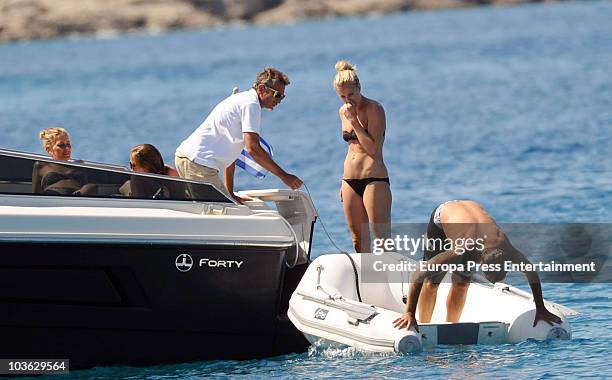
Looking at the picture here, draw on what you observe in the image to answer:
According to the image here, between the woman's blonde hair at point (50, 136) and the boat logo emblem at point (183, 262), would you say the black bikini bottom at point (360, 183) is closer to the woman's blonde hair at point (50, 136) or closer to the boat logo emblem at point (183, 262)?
the boat logo emblem at point (183, 262)

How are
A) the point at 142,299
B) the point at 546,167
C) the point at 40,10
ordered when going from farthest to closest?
the point at 40,10 → the point at 546,167 → the point at 142,299

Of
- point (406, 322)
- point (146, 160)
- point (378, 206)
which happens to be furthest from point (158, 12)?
point (406, 322)

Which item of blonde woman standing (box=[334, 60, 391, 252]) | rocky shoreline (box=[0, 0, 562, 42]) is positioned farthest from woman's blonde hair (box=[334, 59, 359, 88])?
rocky shoreline (box=[0, 0, 562, 42])

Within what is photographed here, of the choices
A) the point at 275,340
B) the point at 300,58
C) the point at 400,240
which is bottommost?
the point at 275,340

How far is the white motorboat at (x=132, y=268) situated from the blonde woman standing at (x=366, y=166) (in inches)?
31.7

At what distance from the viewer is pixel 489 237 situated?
28.5 feet

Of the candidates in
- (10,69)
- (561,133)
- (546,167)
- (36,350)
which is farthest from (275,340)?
(10,69)

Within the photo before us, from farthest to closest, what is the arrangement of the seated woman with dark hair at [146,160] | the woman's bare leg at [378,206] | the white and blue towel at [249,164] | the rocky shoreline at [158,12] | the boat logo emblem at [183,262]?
the rocky shoreline at [158,12]
the white and blue towel at [249,164]
the woman's bare leg at [378,206]
the seated woman with dark hair at [146,160]
the boat logo emblem at [183,262]

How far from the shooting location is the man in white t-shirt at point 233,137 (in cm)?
900

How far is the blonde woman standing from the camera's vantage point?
914 centimetres

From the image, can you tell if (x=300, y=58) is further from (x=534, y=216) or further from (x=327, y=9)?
(x=327, y=9)

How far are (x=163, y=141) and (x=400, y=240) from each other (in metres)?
18.2

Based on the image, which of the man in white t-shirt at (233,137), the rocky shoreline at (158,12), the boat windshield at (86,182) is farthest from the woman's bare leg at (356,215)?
the rocky shoreline at (158,12)

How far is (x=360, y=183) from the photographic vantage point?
9242 mm
